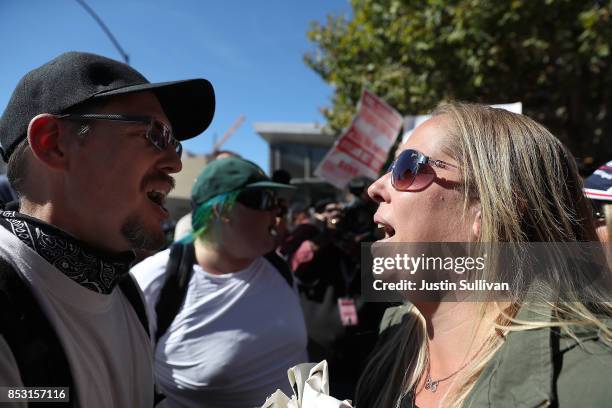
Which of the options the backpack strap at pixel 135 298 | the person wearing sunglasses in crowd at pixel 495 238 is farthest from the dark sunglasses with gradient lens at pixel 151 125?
the person wearing sunglasses in crowd at pixel 495 238

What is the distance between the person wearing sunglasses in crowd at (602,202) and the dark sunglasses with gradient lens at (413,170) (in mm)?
1333

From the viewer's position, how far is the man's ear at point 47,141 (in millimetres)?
1280

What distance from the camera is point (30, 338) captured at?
1048mm

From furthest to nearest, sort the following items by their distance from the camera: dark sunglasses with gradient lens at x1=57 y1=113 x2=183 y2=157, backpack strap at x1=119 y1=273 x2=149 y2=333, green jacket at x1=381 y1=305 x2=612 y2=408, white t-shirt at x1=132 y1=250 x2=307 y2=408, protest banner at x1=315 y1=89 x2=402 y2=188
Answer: protest banner at x1=315 y1=89 x2=402 y2=188
white t-shirt at x1=132 y1=250 x2=307 y2=408
backpack strap at x1=119 y1=273 x2=149 y2=333
dark sunglasses with gradient lens at x1=57 y1=113 x2=183 y2=157
green jacket at x1=381 y1=305 x2=612 y2=408

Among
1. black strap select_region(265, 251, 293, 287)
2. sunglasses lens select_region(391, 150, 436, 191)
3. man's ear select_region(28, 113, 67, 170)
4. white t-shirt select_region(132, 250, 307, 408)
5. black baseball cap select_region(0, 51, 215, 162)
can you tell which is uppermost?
black baseball cap select_region(0, 51, 215, 162)

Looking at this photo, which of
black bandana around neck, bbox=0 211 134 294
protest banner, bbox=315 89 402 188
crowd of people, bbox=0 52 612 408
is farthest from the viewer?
protest banner, bbox=315 89 402 188

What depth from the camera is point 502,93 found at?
256 inches

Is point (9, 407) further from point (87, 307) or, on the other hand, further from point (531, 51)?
point (531, 51)

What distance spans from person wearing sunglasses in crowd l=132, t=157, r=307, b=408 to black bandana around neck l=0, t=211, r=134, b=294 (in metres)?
0.96

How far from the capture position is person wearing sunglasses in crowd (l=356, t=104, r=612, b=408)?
1.08 metres

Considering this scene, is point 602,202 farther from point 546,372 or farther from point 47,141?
point 47,141

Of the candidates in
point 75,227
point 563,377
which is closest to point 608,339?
point 563,377

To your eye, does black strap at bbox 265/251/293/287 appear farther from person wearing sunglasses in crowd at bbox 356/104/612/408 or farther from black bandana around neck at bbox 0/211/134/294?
black bandana around neck at bbox 0/211/134/294

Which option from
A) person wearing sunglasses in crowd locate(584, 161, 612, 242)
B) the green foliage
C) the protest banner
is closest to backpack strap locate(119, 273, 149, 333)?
person wearing sunglasses in crowd locate(584, 161, 612, 242)
